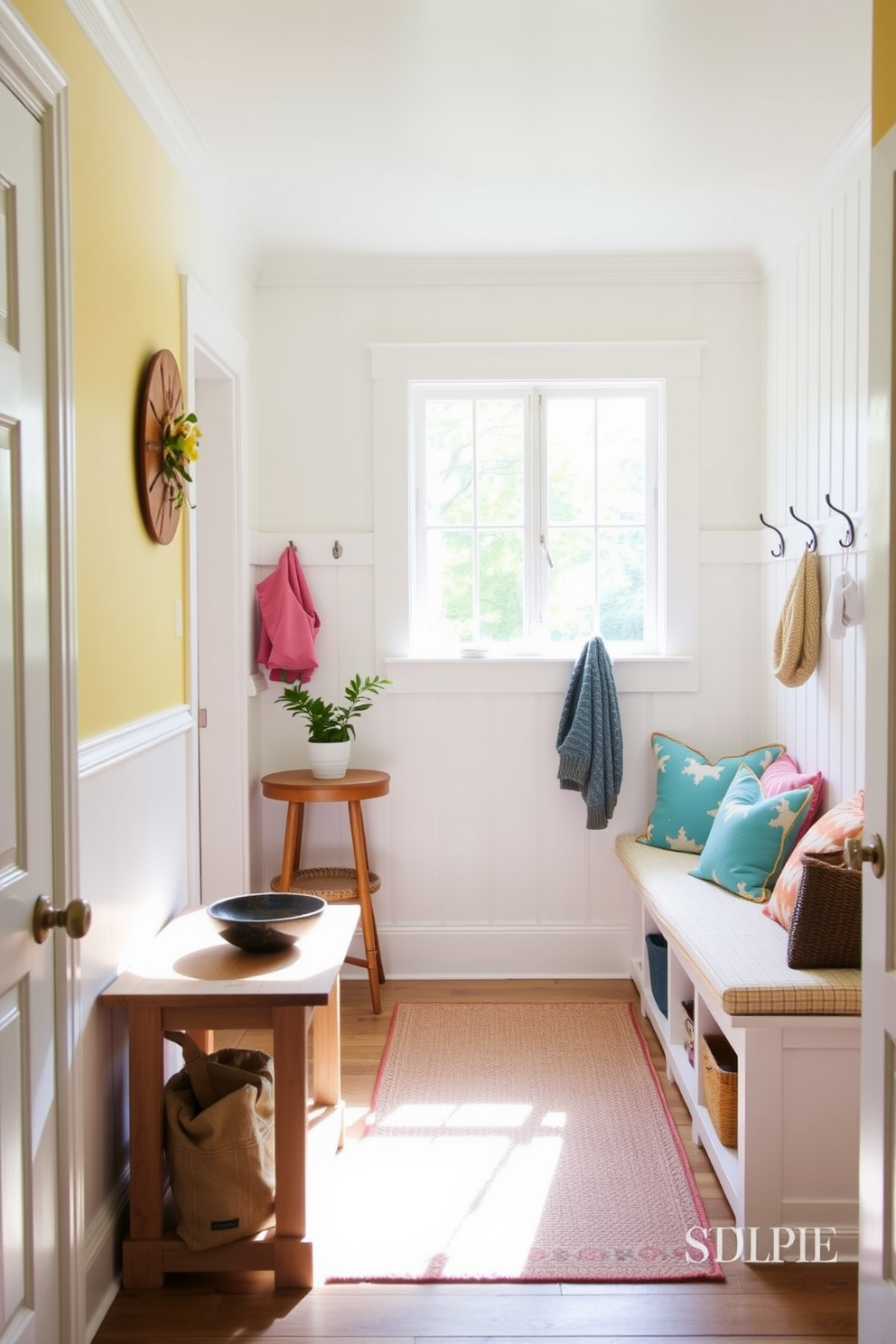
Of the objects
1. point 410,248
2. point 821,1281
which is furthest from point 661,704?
point 821,1281

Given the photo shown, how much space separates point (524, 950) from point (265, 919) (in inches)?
67.5

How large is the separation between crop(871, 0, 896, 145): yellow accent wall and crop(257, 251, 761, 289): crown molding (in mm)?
2321

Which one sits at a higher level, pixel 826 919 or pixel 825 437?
pixel 825 437

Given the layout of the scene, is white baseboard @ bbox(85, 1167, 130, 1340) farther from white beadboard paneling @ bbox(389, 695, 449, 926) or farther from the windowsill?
the windowsill

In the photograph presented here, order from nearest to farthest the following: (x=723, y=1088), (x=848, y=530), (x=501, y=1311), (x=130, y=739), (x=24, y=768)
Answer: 1. (x=24, y=768)
2. (x=501, y=1311)
3. (x=130, y=739)
4. (x=723, y=1088)
5. (x=848, y=530)

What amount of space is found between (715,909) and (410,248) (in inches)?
98.0

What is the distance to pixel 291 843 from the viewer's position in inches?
148

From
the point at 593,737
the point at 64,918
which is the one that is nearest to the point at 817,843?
the point at 593,737

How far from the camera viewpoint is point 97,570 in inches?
88.6

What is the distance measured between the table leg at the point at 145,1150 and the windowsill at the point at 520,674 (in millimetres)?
1993

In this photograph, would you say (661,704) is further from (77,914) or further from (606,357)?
(77,914)

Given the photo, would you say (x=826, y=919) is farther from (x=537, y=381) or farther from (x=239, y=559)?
(x=537, y=381)

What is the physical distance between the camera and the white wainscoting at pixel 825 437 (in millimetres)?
2949

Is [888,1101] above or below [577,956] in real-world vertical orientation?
above
